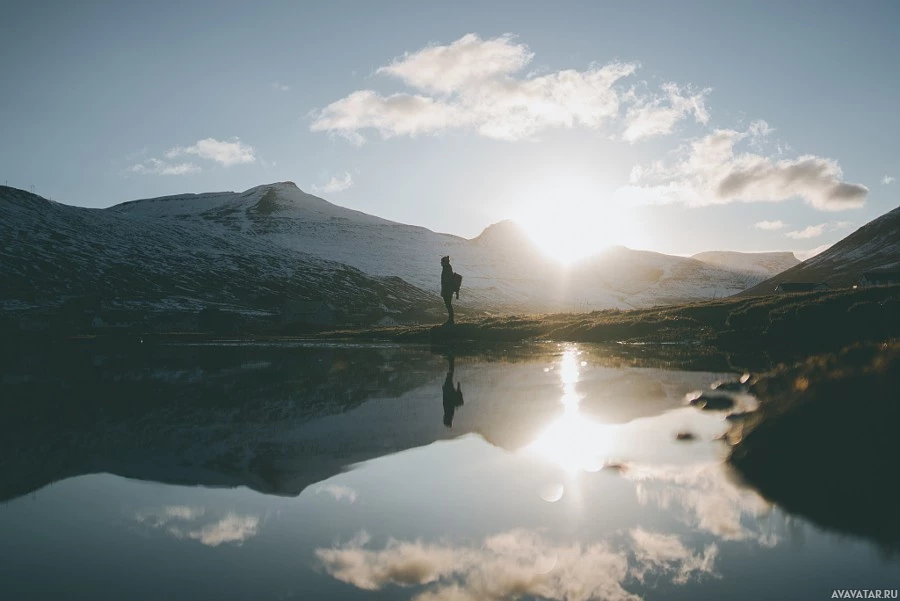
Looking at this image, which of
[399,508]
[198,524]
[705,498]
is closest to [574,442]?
[705,498]

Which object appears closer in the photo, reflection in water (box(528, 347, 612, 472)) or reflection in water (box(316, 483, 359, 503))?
reflection in water (box(316, 483, 359, 503))

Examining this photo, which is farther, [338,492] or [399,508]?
[338,492]

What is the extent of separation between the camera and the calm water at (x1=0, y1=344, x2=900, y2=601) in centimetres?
728

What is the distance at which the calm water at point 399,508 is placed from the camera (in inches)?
287

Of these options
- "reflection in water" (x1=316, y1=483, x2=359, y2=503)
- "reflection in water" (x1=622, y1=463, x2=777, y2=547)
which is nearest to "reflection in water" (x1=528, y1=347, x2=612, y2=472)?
"reflection in water" (x1=622, y1=463, x2=777, y2=547)

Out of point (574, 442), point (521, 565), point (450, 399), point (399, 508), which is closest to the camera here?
point (521, 565)

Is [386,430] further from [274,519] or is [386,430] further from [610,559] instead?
[610,559]

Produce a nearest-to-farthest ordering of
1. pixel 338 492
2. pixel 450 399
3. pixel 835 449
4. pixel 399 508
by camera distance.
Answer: pixel 399 508 → pixel 338 492 → pixel 835 449 → pixel 450 399

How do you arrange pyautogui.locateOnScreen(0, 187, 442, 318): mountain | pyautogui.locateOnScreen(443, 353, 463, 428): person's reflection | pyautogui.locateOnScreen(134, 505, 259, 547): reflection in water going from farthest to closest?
pyautogui.locateOnScreen(0, 187, 442, 318): mountain → pyautogui.locateOnScreen(443, 353, 463, 428): person's reflection → pyautogui.locateOnScreen(134, 505, 259, 547): reflection in water

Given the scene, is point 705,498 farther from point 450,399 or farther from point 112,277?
point 112,277

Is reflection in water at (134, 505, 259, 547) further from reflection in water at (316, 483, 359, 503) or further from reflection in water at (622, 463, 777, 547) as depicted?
reflection in water at (622, 463, 777, 547)

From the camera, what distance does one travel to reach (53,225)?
196 metres

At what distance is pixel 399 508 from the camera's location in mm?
9883

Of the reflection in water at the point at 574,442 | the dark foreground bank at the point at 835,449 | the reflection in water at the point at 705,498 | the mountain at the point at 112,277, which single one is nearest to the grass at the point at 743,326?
the dark foreground bank at the point at 835,449
